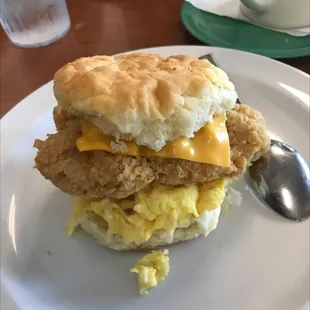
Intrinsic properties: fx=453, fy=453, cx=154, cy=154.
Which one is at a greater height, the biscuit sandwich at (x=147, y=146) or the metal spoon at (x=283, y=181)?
the biscuit sandwich at (x=147, y=146)

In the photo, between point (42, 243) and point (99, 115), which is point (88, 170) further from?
point (42, 243)

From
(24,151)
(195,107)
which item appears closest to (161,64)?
(195,107)

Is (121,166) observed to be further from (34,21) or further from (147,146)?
(34,21)

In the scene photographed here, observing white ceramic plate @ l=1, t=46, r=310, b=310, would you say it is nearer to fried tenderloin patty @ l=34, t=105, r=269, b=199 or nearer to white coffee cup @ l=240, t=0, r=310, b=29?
fried tenderloin patty @ l=34, t=105, r=269, b=199

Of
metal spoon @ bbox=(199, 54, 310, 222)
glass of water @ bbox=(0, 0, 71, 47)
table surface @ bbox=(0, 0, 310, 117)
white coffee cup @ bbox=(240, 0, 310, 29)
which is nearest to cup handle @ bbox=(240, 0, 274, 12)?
white coffee cup @ bbox=(240, 0, 310, 29)

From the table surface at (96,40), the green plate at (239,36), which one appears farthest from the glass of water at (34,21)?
the green plate at (239,36)

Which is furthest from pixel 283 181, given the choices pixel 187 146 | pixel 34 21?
pixel 34 21

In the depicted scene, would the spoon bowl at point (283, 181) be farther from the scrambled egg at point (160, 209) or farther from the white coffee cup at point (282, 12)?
the white coffee cup at point (282, 12)
